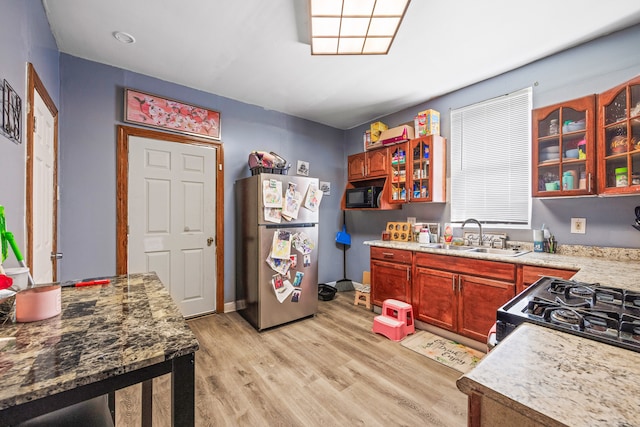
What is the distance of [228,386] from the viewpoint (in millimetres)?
1883

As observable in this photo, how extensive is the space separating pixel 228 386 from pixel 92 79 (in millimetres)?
2951

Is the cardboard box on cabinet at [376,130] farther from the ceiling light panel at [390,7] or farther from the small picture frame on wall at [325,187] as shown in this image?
the ceiling light panel at [390,7]

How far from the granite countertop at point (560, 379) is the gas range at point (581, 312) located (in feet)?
0.14

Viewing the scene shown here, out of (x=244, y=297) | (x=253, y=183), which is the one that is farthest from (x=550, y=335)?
(x=244, y=297)

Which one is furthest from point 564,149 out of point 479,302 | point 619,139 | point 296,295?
point 296,295

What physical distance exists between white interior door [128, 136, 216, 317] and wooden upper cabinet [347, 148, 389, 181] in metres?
1.90

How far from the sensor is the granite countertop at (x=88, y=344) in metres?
0.57

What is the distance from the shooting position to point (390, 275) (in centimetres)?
298

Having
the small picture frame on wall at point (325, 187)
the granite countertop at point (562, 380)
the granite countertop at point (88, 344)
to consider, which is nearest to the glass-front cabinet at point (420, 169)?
the small picture frame on wall at point (325, 187)

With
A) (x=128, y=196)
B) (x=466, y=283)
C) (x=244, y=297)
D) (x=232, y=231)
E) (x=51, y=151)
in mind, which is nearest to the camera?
(x=51, y=151)

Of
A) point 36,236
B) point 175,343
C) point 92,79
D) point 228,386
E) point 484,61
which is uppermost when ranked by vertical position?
point 484,61

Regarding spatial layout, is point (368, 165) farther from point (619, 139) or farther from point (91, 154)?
point (91, 154)

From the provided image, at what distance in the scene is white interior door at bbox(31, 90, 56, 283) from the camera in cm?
173

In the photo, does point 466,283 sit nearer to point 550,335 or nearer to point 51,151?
point 550,335
